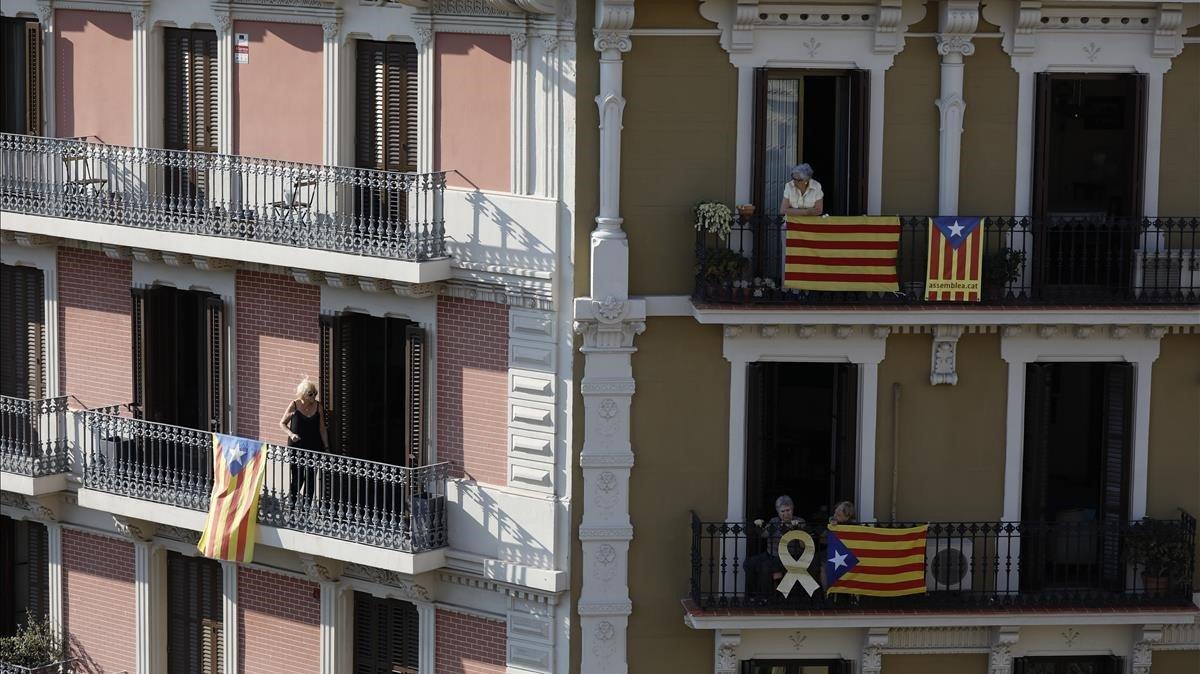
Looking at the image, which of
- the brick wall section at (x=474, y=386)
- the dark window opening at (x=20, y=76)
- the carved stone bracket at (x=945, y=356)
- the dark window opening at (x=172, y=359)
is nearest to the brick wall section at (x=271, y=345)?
the dark window opening at (x=172, y=359)

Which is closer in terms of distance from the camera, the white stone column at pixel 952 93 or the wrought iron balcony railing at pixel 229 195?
the white stone column at pixel 952 93

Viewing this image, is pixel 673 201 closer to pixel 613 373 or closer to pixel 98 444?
pixel 613 373

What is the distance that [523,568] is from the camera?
3462cm

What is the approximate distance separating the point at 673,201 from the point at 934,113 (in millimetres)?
3545

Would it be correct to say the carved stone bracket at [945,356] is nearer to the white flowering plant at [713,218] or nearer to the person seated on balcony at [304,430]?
the white flowering plant at [713,218]

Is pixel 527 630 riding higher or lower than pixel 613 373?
lower

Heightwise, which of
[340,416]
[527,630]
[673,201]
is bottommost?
[527,630]

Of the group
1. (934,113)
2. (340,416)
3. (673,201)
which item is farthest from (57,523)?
(934,113)

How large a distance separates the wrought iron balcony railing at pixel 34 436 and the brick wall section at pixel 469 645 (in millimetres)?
6810

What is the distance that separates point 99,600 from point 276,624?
3458 millimetres

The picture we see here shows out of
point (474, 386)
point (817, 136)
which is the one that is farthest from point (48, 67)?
point (817, 136)

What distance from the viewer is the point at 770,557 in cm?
3428

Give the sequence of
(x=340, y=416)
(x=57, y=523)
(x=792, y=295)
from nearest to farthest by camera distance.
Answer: (x=792, y=295)
(x=340, y=416)
(x=57, y=523)

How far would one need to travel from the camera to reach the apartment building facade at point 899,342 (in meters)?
33.8
